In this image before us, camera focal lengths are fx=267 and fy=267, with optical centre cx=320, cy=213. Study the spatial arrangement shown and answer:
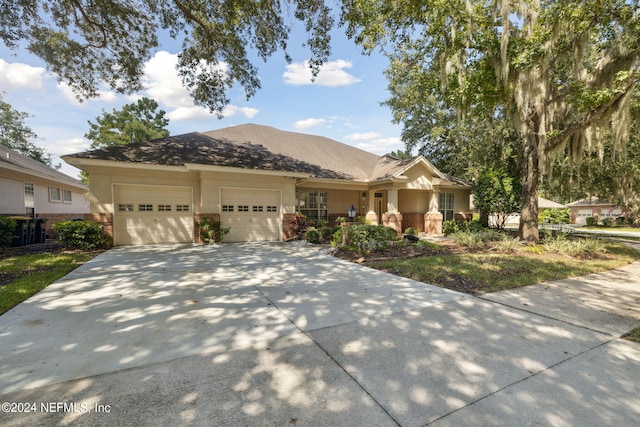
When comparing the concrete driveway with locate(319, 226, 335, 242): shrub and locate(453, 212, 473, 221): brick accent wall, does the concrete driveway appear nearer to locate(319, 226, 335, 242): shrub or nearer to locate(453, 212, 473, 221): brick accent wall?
locate(319, 226, 335, 242): shrub

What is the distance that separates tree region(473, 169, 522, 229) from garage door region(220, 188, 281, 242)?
32.0 ft

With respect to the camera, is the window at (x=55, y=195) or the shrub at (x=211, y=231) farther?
the window at (x=55, y=195)

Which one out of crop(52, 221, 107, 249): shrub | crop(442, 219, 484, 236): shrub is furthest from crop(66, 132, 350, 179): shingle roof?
crop(442, 219, 484, 236): shrub

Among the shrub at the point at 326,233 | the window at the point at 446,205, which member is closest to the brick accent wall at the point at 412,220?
the window at the point at 446,205

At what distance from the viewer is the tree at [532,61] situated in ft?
25.3

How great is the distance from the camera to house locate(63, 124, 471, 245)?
34.2 ft

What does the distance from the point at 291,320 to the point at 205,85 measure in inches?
416

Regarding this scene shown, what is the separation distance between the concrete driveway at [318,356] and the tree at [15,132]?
3974cm

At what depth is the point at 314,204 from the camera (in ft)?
50.3

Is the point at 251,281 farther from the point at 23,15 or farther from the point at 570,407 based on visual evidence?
the point at 23,15

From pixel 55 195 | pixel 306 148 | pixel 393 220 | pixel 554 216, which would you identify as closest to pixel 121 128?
pixel 55 195

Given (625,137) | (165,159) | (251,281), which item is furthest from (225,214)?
(625,137)

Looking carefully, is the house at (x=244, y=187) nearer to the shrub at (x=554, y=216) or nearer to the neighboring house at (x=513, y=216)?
the neighboring house at (x=513, y=216)

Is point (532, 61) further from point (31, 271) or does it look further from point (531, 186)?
point (31, 271)
